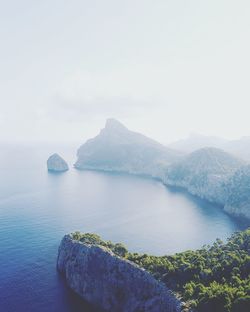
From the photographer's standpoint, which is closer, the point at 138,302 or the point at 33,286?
the point at 138,302

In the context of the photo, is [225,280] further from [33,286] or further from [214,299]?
[33,286]

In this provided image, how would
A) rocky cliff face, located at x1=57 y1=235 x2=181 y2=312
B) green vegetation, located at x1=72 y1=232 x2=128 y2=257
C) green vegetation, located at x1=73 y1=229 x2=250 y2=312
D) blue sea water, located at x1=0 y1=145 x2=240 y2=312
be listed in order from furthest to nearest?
green vegetation, located at x1=72 y1=232 x2=128 y2=257
blue sea water, located at x1=0 y1=145 x2=240 y2=312
rocky cliff face, located at x1=57 y1=235 x2=181 y2=312
green vegetation, located at x1=73 y1=229 x2=250 y2=312

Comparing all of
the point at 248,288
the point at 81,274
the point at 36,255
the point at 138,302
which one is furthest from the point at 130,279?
the point at 36,255

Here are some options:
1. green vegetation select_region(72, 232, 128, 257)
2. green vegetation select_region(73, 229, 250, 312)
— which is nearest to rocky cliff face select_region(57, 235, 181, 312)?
green vegetation select_region(73, 229, 250, 312)

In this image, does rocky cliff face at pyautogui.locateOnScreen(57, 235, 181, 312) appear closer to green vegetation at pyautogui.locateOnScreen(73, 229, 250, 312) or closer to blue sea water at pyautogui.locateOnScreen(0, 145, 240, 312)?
green vegetation at pyautogui.locateOnScreen(73, 229, 250, 312)

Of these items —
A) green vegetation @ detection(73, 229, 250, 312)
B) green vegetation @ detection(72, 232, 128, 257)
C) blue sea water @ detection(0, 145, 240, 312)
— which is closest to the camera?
green vegetation @ detection(73, 229, 250, 312)

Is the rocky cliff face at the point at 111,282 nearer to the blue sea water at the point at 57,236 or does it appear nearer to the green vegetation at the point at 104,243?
the blue sea water at the point at 57,236
